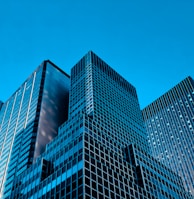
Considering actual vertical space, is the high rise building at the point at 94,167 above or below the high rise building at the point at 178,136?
below

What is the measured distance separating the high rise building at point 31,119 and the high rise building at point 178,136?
68.6 metres

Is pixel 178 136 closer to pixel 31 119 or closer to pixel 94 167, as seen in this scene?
pixel 31 119

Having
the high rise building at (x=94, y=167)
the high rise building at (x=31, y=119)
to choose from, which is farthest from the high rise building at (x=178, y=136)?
the high rise building at (x=31, y=119)

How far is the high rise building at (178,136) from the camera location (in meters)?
161

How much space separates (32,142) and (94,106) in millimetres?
30804

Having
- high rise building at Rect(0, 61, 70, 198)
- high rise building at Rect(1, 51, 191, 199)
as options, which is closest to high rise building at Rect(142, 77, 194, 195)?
high rise building at Rect(1, 51, 191, 199)

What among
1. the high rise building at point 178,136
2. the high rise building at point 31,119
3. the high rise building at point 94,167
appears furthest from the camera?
the high rise building at point 178,136

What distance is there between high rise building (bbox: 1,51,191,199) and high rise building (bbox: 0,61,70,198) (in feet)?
50.1

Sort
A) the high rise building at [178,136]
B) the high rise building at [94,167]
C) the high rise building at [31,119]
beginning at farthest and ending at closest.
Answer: the high rise building at [178,136] < the high rise building at [31,119] < the high rise building at [94,167]

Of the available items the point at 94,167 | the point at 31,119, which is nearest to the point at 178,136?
the point at 31,119

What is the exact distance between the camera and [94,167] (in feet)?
228

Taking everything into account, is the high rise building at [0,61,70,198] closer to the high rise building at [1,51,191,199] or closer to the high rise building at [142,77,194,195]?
the high rise building at [1,51,191,199]

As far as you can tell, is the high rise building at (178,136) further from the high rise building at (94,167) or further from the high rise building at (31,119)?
the high rise building at (31,119)

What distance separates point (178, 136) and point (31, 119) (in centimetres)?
9213
